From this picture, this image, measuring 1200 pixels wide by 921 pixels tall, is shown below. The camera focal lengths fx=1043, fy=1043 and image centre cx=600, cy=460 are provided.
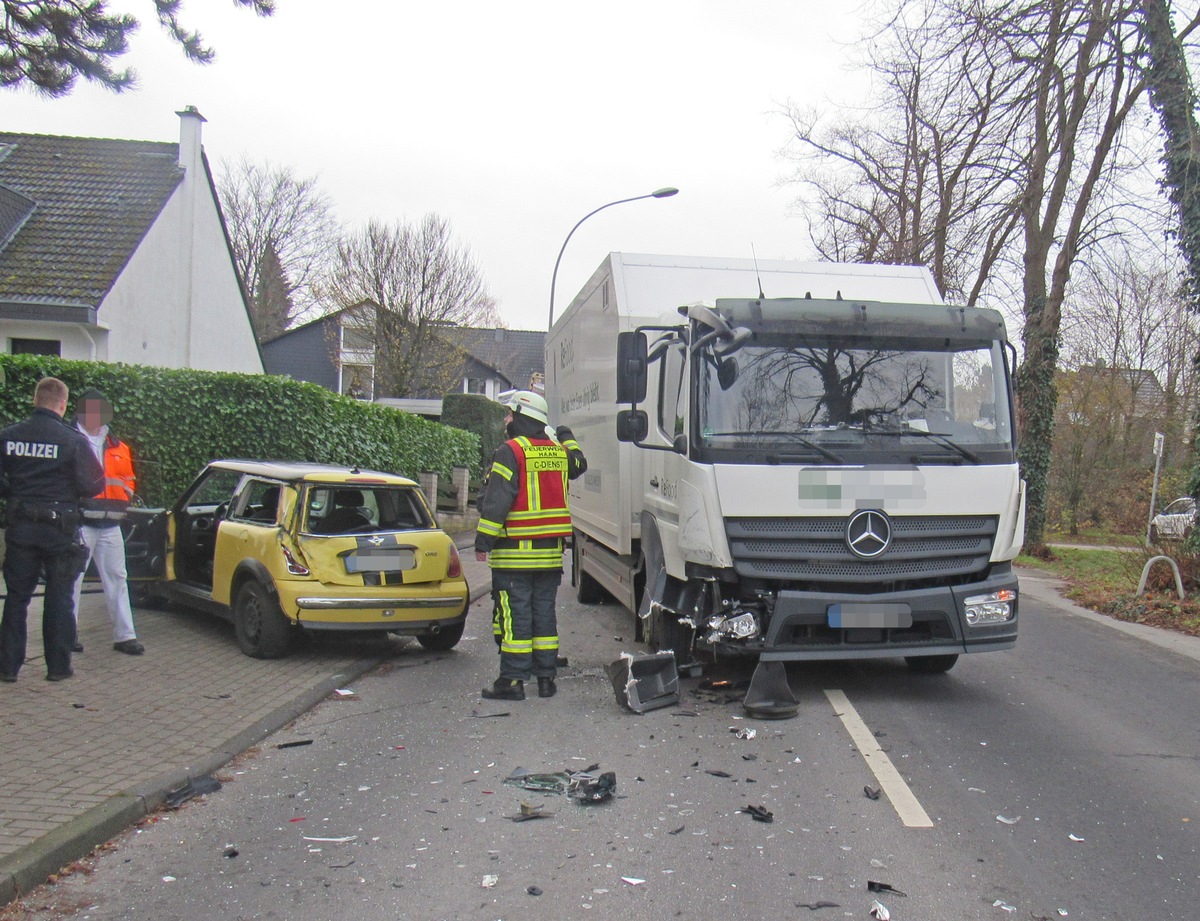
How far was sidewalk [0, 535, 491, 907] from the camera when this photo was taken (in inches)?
167

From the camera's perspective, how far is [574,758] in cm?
552

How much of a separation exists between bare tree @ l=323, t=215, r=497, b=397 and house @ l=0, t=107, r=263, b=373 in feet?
44.4

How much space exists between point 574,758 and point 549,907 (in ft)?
6.17

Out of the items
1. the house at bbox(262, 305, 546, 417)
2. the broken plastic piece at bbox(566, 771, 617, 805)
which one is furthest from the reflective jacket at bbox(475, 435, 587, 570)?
the house at bbox(262, 305, 546, 417)

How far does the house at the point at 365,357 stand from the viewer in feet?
133

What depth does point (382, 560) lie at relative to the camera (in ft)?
25.9

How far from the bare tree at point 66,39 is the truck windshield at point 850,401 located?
12.3 feet

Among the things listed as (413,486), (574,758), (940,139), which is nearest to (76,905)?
(574,758)

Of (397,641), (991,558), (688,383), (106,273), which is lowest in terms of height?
(397,641)

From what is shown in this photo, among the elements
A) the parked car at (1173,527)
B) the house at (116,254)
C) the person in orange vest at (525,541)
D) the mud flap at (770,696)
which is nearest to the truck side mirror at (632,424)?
the person in orange vest at (525,541)

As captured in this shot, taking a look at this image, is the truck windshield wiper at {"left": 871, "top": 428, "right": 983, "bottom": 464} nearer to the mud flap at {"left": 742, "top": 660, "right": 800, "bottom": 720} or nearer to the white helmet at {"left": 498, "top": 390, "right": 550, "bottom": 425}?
the mud flap at {"left": 742, "top": 660, "right": 800, "bottom": 720}

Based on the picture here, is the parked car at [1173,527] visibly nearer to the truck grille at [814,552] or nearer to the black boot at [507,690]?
the truck grille at [814,552]

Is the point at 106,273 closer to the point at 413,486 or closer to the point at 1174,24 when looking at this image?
the point at 413,486

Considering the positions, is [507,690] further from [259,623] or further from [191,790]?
[191,790]
